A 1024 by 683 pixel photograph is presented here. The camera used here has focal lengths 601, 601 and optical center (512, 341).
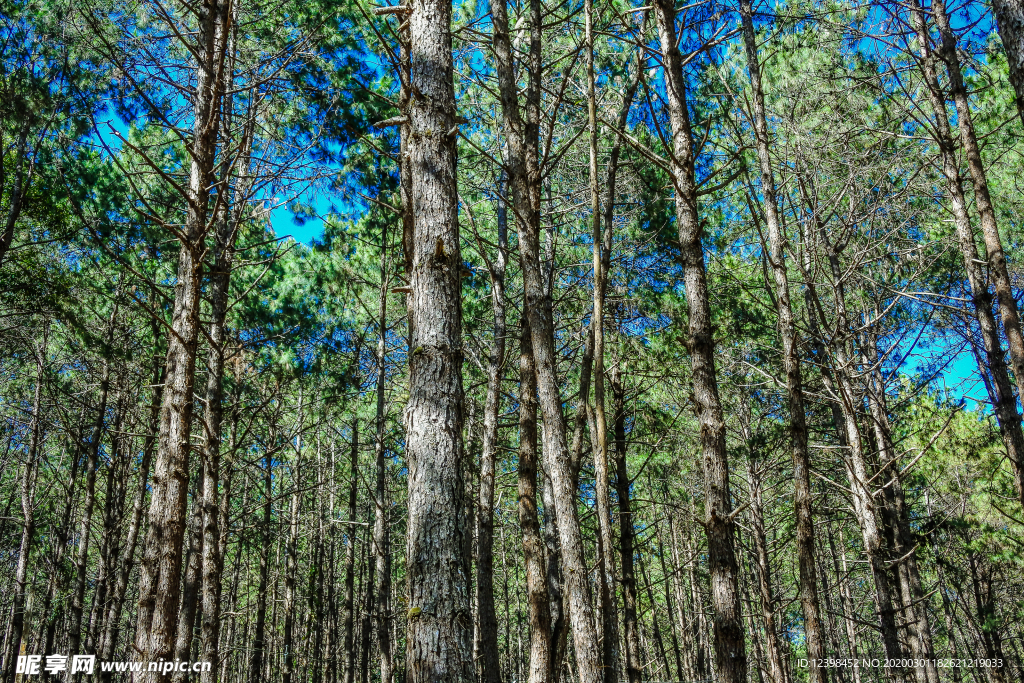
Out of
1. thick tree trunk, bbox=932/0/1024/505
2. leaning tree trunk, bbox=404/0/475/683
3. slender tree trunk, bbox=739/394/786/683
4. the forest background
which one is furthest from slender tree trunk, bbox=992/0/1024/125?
Result: slender tree trunk, bbox=739/394/786/683

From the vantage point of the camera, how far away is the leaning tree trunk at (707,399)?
3.43 m

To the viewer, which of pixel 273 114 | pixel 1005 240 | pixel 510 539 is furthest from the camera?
pixel 510 539

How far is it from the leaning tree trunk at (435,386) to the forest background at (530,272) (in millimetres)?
17

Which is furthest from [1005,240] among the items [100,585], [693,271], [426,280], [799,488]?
[100,585]

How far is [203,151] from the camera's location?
13.8 ft

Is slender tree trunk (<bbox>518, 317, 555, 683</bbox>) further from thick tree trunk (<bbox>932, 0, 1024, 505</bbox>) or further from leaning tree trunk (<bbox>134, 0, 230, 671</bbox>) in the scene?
thick tree trunk (<bbox>932, 0, 1024, 505</bbox>)

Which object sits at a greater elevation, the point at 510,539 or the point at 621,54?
the point at 621,54

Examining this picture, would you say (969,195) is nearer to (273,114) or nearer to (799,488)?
(799,488)

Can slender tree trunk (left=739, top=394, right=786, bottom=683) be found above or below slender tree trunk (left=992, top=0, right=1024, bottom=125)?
below

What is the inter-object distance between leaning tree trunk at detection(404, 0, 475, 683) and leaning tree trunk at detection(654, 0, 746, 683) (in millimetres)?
1607

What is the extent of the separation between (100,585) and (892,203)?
15.6 meters

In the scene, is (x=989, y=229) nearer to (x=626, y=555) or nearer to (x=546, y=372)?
(x=546, y=372)

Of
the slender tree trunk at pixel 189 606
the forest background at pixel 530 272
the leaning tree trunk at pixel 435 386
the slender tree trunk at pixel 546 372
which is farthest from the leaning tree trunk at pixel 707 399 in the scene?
the slender tree trunk at pixel 189 606

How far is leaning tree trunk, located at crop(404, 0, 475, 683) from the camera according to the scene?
2.57 metres
